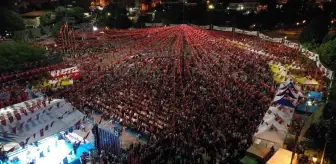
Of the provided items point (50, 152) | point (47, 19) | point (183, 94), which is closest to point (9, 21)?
point (47, 19)

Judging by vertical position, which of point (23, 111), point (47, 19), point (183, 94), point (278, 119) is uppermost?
point (47, 19)

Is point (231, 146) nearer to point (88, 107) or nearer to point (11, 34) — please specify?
point (88, 107)

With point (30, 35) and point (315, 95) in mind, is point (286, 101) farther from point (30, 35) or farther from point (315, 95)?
point (30, 35)

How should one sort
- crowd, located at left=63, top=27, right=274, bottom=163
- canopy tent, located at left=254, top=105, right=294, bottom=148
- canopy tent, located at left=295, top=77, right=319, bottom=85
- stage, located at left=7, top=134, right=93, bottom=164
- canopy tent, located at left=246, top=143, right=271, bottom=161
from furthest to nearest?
canopy tent, located at left=295, top=77, right=319, bottom=85
canopy tent, located at left=254, top=105, right=294, bottom=148
crowd, located at left=63, top=27, right=274, bottom=163
stage, located at left=7, top=134, right=93, bottom=164
canopy tent, located at left=246, top=143, right=271, bottom=161

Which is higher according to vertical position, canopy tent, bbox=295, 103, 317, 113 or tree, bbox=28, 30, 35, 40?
tree, bbox=28, 30, 35, 40

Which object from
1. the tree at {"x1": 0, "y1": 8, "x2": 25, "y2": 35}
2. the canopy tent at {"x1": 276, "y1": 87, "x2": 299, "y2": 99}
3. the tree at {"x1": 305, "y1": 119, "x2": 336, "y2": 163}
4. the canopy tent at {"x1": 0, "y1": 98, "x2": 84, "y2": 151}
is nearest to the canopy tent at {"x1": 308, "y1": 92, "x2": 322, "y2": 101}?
the canopy tent at {"x1": 276, "y1": 87, "x2": 299, "y2": 99}

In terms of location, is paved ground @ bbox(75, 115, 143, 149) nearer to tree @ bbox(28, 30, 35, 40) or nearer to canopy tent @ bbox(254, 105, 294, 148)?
canopy tent @ bbox(254, 105, 294, 148)
